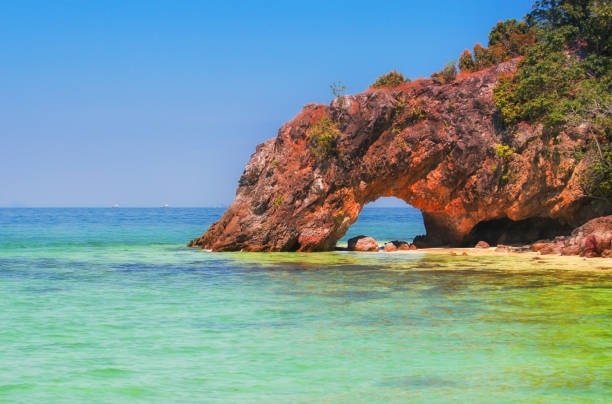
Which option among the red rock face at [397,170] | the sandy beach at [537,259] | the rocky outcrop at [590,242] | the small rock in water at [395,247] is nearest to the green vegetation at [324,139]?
the red rock face at [397,170]

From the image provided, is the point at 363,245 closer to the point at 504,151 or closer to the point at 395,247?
the point at 395,247

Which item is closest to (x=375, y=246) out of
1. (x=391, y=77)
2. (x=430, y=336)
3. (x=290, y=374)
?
(x=391, y=77)

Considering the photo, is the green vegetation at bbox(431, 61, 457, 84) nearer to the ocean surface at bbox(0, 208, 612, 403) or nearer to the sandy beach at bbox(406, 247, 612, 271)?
the sandy beach at bbox(406, 247, 612, 271)

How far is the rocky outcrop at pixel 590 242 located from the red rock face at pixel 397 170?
3.74 meters

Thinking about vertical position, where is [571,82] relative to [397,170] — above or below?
above

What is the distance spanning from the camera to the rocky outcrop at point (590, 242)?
29.6 metres

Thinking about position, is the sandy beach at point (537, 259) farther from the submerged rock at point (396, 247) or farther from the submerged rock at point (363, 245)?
the submerged rock at point (363, 245)

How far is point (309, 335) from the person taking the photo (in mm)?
15109

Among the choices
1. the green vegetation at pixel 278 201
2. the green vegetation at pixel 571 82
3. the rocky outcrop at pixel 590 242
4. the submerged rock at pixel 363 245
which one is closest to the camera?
the rocky outcrop at pixel 590 242

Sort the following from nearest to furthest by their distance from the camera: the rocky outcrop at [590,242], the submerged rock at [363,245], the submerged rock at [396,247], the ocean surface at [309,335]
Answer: the ocean surface at [309,335], the rocky outcrop at [590,242], the submerged rock at [396,247], the submerged rock at [363,245]

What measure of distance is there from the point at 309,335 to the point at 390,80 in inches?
1031

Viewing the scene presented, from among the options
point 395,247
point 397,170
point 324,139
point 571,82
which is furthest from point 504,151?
point 324,139

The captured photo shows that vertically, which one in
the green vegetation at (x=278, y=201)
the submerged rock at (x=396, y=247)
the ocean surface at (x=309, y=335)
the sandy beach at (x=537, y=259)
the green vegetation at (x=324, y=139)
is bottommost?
the ocean surface at (x=309, y=335)

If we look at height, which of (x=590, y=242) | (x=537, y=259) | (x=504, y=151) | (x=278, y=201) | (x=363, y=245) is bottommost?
(x=537, y=259)
